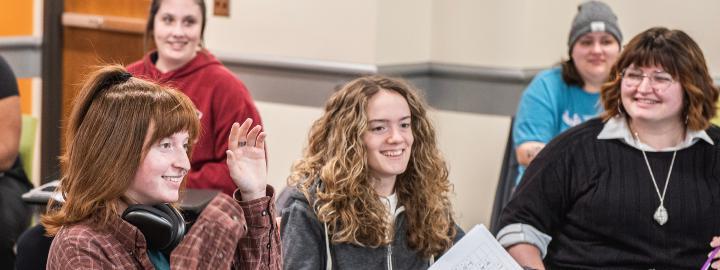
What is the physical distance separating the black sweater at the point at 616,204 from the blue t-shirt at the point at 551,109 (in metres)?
1.10

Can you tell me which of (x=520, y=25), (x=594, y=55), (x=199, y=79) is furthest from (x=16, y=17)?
(x=594, y=55)

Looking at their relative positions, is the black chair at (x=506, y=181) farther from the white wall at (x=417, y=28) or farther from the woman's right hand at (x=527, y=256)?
the woman's right hand at (x=527, y=256)

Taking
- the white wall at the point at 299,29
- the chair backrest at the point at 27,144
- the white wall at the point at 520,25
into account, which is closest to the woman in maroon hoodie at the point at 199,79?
the chair backrest at the point at 27,144

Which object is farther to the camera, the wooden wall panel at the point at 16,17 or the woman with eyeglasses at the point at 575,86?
the wooden wall panel at the point at 16,17

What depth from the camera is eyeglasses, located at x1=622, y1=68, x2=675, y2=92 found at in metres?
3.08

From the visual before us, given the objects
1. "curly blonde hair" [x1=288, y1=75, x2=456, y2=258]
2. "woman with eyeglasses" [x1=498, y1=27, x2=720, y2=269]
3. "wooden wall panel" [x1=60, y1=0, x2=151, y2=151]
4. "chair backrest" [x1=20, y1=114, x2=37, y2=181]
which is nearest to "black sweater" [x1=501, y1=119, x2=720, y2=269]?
"woman with eyeglasses" [x1=498, y1=27, x2=720, y2=269]

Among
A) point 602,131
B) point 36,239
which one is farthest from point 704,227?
point 36,239

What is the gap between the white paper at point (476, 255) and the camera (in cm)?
262

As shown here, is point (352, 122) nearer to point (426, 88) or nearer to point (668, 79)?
point (668, 79)

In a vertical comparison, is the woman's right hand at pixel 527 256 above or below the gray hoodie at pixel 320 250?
below

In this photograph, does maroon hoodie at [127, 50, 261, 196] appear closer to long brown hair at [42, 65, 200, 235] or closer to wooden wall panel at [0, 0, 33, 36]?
long brown hair at [42, 65, 200, 235]

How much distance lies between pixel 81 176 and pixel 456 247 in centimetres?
88

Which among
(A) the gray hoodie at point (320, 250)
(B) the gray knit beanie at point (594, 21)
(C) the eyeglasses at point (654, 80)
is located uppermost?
(B) the gray knit beanie at point (594, 21)

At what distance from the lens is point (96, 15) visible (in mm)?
5543
